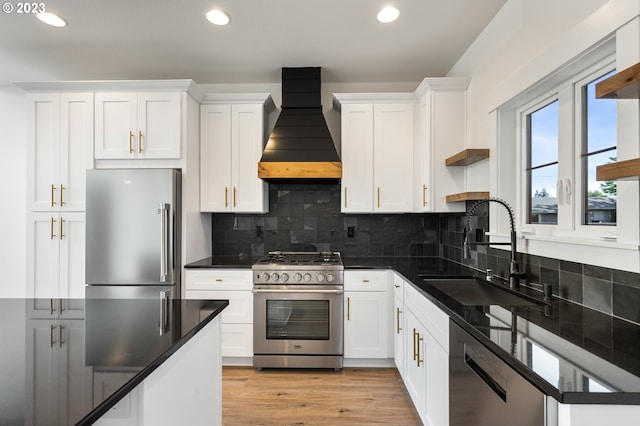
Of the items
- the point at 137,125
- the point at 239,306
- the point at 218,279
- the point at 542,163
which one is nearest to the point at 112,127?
the point at 137,125

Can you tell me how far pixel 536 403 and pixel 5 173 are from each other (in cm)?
482

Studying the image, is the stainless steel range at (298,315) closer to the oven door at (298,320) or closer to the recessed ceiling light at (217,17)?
the oven door at (298,320)

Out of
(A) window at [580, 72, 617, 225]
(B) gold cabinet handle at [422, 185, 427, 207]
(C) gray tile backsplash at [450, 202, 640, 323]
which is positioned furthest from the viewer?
(B) gold cabinet handle at [422, 185, 427, 207]

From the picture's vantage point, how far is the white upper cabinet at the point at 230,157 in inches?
124

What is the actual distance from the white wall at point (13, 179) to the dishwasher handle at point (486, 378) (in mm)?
4315

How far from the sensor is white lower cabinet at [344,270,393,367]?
2857 millimetres

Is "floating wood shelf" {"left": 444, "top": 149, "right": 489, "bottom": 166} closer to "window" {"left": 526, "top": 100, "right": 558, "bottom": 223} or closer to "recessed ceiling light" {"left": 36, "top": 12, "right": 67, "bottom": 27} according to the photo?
"window" {"left": 526, "top": 100, "right": 558, "bottom": 223}

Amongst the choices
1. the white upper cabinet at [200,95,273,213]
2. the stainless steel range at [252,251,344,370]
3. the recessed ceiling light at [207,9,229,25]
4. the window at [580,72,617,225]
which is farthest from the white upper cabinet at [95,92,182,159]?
the window at [580,72,617,225]

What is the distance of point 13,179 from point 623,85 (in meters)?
4.91

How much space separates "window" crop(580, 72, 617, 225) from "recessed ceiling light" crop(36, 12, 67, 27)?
325cm

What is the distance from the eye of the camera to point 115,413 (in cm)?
88

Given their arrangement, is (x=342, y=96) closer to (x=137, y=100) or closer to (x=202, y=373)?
(x=137, y=100)

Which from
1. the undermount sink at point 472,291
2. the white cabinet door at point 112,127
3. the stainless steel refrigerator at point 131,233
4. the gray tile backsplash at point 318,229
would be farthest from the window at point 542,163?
the white cabinet door at point 112,127

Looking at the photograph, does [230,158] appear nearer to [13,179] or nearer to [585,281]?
[13,179]
